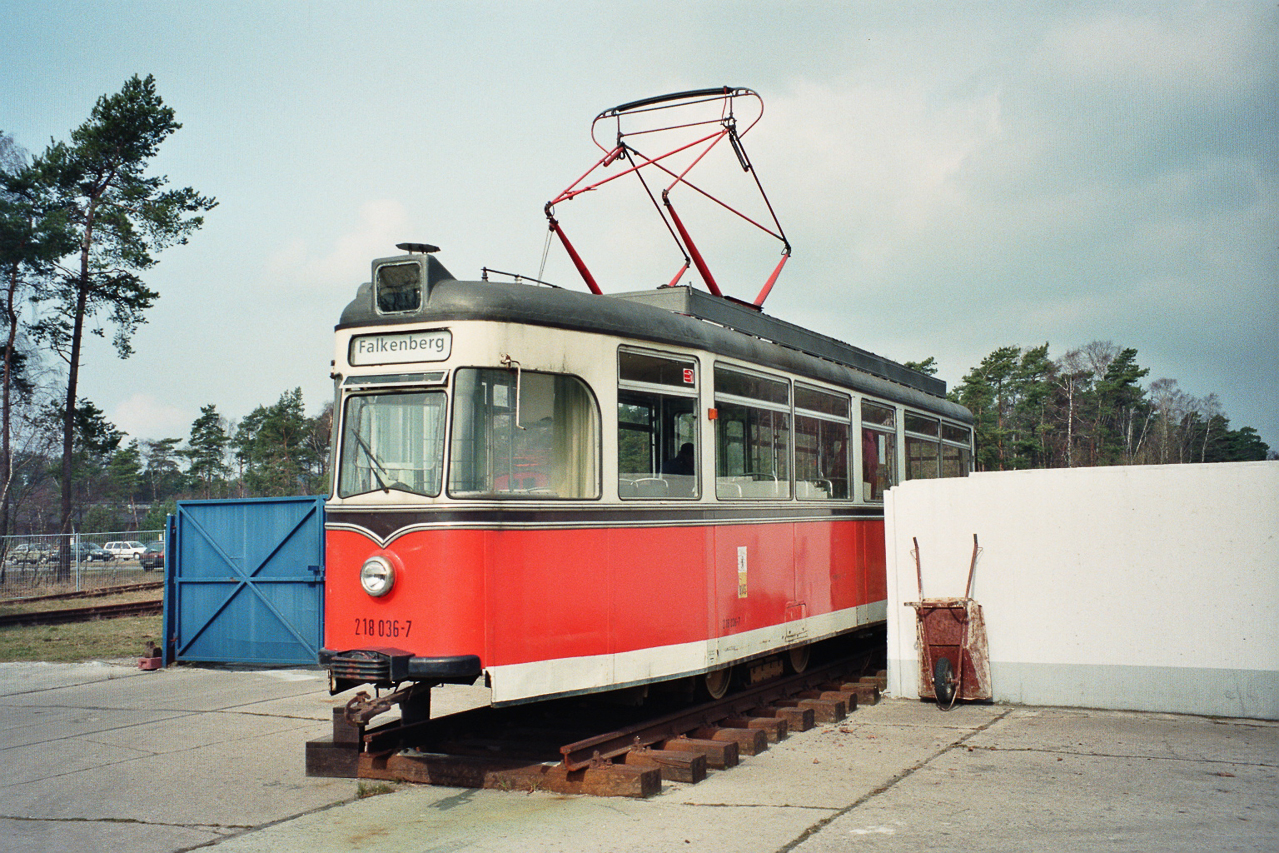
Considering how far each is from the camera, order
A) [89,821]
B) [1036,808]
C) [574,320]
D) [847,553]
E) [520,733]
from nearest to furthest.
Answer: [1036,808], [89,821], [574,320], [520,733], [847,553]

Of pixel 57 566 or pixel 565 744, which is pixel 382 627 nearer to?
pixel 565 744

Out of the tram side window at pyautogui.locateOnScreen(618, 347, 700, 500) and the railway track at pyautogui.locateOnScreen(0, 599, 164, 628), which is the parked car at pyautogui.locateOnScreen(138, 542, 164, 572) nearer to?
the railway track at pyautogui.locateOnScreen(0, 599, 164, 628)

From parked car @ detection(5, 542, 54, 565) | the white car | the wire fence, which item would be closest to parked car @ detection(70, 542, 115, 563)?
the wire fence

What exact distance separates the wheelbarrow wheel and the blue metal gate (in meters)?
7.29

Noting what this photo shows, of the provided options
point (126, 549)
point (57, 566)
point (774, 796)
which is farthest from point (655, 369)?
point (126, 549)

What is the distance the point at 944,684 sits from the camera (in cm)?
986

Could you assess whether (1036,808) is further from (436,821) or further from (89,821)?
(89,821)

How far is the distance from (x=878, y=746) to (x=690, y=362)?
3.23 metres

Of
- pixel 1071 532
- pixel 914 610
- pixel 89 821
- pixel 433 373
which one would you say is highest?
pixel 433 373

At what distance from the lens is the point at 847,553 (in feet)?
37.1

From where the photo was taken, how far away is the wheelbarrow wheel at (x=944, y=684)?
987cm

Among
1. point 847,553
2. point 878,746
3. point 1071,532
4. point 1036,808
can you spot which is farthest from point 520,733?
point 1071,532

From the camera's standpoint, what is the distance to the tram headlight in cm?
699

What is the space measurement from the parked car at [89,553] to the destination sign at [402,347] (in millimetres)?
25730
